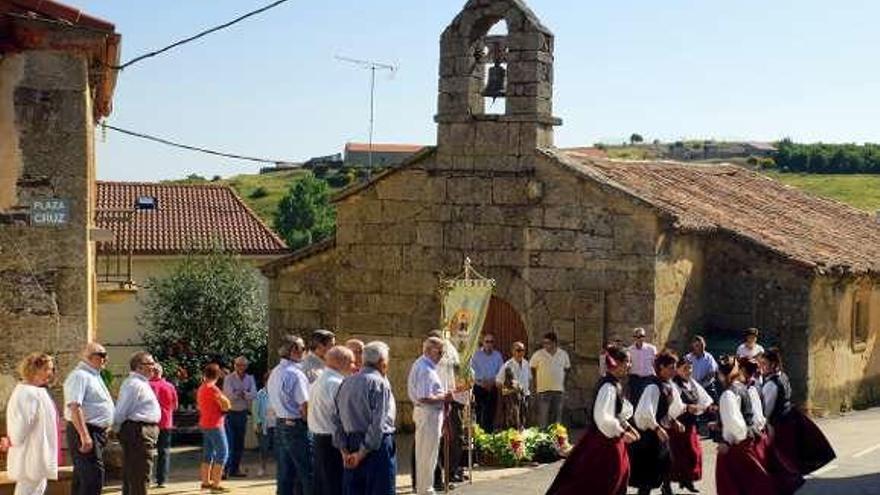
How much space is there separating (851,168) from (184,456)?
70.8 metres

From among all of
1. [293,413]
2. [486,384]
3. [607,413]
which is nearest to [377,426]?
[293,413]

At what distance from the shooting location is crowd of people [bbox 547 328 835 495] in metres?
12.1

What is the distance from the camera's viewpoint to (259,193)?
92.9 metres

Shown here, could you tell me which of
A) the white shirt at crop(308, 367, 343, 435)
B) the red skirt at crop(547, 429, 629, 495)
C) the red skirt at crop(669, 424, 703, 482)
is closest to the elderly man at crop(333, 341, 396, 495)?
the white shirt at crop(308, 367, 343, 435)

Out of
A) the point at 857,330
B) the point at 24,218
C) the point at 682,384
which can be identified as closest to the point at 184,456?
the point at 24,218

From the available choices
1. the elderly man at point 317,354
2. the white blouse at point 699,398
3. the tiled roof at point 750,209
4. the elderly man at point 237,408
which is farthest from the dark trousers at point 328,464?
the tiled roof at point 750,209

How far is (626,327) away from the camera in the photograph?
19391 mm

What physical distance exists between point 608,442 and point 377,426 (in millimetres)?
2275

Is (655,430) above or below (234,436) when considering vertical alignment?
above

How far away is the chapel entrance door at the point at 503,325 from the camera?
20.2 metres

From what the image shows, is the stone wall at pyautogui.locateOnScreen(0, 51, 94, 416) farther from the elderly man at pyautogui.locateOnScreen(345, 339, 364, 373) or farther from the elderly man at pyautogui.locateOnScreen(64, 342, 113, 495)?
the elderly man at pyautogui.locateOnScreen(345, 339, 364, 373)

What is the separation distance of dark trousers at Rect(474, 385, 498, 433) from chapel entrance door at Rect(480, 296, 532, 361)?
2222 millimetres

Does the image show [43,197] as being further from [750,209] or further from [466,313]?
→ [750,209]

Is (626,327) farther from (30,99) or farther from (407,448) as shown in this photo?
(30,99)
